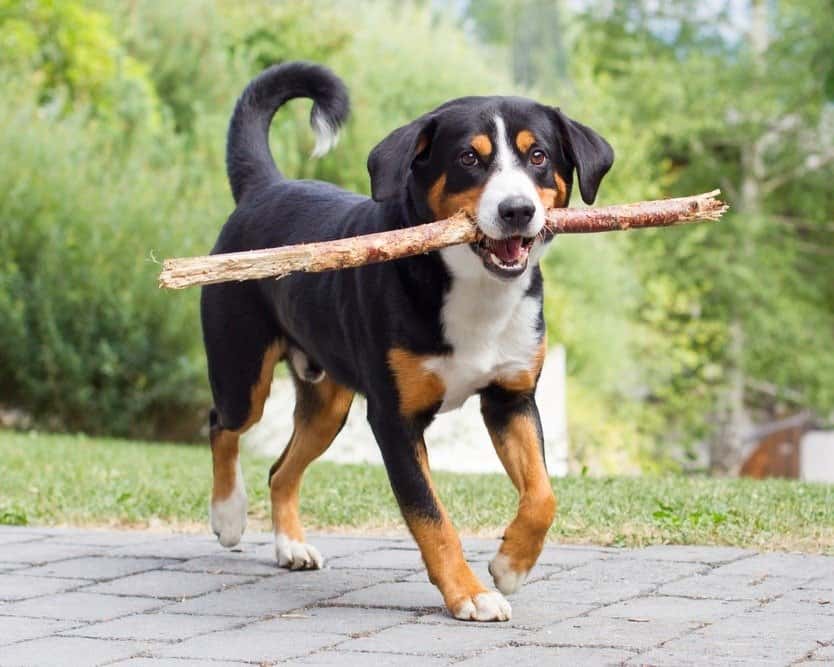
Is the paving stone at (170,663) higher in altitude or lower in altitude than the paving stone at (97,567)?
higher

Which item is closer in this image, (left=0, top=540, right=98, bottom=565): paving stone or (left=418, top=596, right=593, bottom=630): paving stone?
(left=418, top=596, right=593, bottom=630): paving stone

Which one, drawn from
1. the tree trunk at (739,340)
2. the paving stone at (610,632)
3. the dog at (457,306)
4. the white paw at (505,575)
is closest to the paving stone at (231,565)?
the dog at (457,306)

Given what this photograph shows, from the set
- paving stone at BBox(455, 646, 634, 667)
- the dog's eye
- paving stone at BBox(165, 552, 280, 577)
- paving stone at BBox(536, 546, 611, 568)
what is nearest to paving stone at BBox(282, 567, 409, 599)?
paving stone at BBox(165, 552, 280, 577)

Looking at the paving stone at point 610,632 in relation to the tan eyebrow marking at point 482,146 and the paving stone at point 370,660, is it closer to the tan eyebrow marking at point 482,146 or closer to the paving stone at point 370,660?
the paving stone at point 370,660

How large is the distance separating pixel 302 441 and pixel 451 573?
4.79 feet

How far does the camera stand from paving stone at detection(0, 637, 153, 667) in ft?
11.7

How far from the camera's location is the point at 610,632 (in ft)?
12.8

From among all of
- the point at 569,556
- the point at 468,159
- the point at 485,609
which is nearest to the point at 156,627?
the point at 485,609

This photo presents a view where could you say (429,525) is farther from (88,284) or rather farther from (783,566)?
(88,284)

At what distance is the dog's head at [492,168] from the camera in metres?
4.22

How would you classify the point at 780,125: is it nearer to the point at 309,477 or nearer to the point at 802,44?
the point at 802,44

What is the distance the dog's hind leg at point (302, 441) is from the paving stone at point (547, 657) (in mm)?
1772

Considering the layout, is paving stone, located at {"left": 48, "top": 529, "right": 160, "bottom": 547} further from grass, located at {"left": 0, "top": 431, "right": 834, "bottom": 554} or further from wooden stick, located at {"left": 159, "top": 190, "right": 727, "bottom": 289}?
wooden stick, located at {"left": 159, "top": 190, "right": 727, "bottom": 289}

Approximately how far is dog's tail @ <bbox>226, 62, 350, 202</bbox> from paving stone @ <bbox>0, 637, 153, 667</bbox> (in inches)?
101
